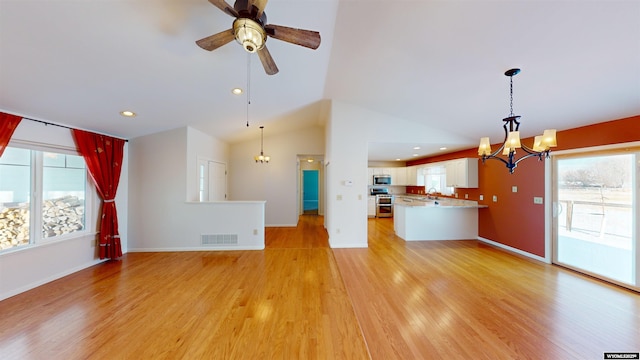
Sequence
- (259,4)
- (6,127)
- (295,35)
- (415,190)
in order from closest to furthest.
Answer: (259,4), (295,35), (6,127), (415,190)

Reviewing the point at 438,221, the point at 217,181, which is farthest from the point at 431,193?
the point at 217,181

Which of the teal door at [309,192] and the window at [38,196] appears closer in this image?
the window at [38,196]

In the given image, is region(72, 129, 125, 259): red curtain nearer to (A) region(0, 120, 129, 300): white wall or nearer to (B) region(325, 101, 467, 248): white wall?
(A) region(0, 120, 129, 300): white wall

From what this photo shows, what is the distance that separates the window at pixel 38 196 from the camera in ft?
9.43

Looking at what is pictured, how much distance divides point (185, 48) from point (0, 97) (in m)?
2.13

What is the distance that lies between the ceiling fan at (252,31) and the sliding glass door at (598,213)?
4.50 m

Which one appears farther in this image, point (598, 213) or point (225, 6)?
point (598, 213)

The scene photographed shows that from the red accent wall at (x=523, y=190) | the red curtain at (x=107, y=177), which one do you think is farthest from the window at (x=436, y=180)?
the red curtain at (x=107, y=177)

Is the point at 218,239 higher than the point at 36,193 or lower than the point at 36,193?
lower

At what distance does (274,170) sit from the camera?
7.05 m

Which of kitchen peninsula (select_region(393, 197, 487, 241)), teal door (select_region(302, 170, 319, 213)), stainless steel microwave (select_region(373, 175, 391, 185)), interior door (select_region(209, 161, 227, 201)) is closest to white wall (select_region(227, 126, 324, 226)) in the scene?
interior door (select_region(209, 161, 227, 201))

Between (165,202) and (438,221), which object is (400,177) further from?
(165,202)

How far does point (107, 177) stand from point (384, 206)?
7.77 metres

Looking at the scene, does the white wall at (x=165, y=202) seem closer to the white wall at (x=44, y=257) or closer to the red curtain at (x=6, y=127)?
the white wall at (x=44, y=257)
